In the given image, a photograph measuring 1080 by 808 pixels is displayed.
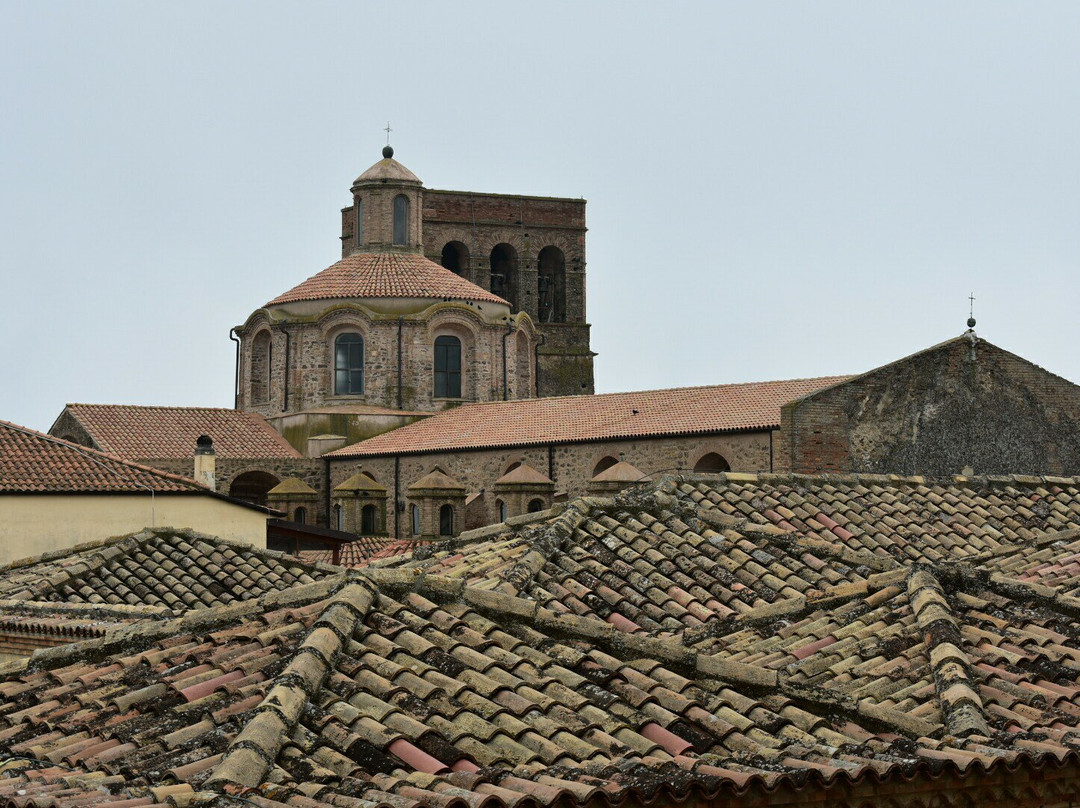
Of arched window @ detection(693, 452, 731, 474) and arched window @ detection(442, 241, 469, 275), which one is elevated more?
arched window @ detection(442, 241, 469, 275)

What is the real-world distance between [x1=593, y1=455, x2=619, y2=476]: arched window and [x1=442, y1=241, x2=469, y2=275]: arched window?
66.8 feet

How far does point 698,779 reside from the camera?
6062 mm

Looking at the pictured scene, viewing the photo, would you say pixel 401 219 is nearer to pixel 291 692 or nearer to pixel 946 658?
pixel 946 658

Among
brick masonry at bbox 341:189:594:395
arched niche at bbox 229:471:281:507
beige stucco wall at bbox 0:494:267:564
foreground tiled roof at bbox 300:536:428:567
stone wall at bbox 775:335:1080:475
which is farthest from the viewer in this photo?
brick masonry at bbox 341:189:594:395

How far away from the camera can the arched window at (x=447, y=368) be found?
44344 millimetres

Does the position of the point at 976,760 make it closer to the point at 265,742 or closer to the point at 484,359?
the point at 265,742

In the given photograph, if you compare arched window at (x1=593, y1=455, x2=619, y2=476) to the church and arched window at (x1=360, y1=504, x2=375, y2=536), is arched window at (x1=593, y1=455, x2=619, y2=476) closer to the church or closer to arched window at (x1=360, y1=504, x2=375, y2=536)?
the church

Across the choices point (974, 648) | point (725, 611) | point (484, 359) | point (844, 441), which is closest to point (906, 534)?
point (725, 611)

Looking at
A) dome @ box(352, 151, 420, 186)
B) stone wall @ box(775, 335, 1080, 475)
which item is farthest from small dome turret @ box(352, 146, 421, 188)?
stone wall @ box(775, 335, 1080, 475)

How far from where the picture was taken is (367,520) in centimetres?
3934

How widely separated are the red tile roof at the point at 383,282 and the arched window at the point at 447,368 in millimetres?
1331

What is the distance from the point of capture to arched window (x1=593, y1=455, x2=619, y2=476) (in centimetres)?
3544

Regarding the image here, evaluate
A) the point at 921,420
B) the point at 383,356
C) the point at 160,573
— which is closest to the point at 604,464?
the point at 921,420

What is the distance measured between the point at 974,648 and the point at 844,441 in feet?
63.6
